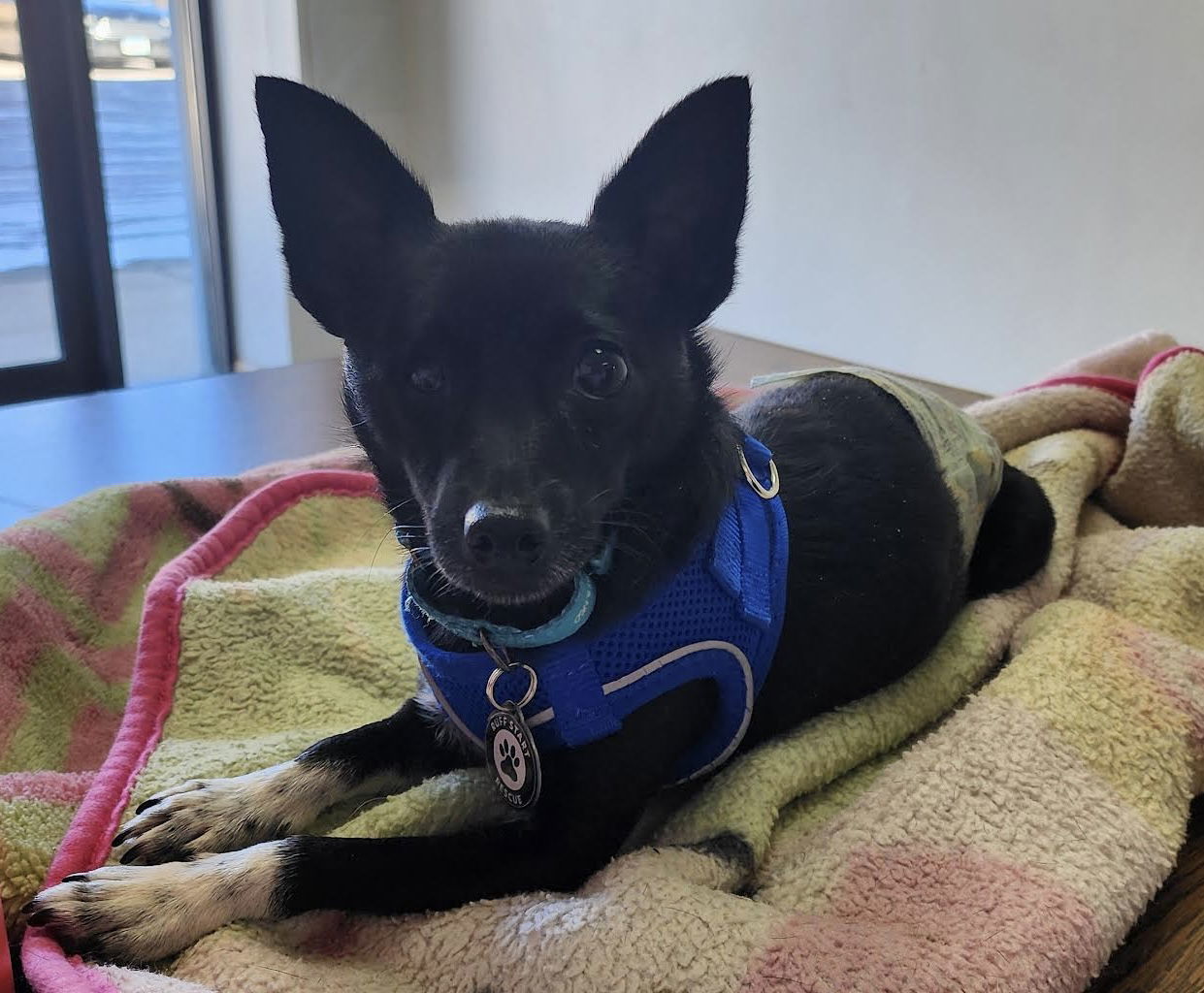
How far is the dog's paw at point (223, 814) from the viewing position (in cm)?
116

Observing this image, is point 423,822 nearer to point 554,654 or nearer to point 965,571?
point 554,654

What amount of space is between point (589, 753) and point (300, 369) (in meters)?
2.29

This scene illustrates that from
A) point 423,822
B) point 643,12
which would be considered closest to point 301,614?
point 423,822

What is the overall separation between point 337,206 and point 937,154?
5.50 ft

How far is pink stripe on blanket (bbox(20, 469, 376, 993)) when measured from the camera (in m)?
0.98

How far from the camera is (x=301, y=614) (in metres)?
1.63

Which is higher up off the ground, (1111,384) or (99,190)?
(99,190)

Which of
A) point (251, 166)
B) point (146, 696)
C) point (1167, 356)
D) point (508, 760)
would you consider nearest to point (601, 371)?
point (508, 760)

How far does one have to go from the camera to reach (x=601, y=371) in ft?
3.47

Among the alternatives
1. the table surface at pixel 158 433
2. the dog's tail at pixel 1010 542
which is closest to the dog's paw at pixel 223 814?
the dog's tail at pixel 1010 542

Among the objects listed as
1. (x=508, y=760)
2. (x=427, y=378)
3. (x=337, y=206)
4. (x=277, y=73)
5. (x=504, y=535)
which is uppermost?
(x=277, y=73)

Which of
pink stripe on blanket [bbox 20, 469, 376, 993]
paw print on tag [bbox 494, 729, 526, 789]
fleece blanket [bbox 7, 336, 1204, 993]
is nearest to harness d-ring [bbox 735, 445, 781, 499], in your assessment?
fleece blanket [bbox 7, 336, 1204, 993]

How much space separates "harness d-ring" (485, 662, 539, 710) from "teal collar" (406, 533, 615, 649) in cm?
3

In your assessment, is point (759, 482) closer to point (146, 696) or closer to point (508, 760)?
point (508, 760)
